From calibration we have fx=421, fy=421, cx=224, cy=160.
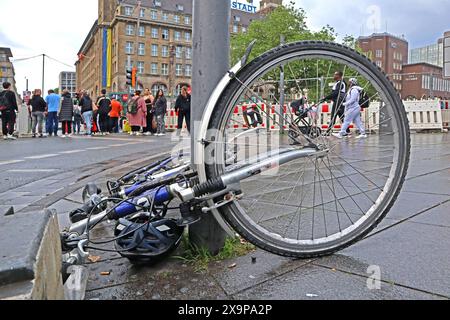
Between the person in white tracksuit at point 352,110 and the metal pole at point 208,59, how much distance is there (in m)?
0.79

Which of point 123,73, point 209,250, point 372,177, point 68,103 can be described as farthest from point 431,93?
point 123,73

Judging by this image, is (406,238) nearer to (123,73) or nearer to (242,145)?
(242,145)

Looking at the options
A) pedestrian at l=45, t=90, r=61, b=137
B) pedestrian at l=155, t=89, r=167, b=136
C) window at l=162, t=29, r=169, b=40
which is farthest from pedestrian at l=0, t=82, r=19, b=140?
window at l=162, t=29, r=169, b=40

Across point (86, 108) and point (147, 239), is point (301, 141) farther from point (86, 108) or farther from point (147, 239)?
point (86, 108)

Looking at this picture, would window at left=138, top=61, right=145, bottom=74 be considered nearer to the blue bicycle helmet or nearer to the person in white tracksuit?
the person in white tracksuit

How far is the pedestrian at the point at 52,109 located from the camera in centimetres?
1659

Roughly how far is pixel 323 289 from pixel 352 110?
1.25 m

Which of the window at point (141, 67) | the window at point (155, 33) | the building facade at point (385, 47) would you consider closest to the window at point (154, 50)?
the window at point (155, 33)

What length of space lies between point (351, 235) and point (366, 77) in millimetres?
883

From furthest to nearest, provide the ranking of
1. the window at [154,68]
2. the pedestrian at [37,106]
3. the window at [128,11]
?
the window at [154,68] < the window at [128,11] < the pedestrian at [37,106]

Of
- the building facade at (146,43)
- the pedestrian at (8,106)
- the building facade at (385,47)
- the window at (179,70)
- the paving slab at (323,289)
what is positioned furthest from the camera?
the building facade at (385,47)

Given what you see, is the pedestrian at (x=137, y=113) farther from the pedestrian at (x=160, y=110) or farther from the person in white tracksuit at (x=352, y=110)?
the person in white tracksuit at (x=352, y=110)

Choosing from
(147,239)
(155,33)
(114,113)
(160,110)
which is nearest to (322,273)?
(147,239)

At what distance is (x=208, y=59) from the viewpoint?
2342mm
